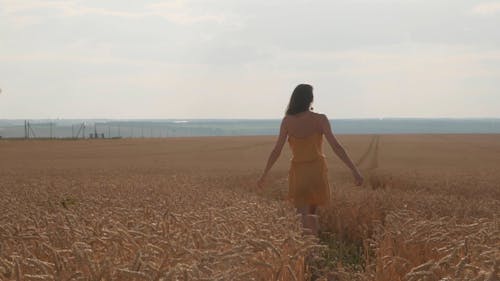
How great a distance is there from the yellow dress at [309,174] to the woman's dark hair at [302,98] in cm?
31

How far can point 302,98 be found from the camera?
7184 mm

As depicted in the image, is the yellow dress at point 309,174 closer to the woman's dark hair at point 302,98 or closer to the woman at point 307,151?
the woman at point 307,151

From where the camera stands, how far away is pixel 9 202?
7438mm

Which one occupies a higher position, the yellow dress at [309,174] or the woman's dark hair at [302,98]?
the woman's dark hair at [302,98]


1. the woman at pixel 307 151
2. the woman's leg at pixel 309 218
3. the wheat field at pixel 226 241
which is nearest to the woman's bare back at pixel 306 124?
the woman at pixel 307 151

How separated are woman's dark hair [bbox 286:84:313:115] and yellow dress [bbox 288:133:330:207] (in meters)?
0.31

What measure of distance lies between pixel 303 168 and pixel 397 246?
175 centimetres

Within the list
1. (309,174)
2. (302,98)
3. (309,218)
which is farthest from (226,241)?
(302,98)

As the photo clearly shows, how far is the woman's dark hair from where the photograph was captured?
718 centimetres

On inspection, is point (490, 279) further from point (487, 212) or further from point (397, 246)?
point (487, 212)

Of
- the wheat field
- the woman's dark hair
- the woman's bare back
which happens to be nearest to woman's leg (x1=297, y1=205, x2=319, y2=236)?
the wheat field

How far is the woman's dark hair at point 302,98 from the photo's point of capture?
718 centimetres

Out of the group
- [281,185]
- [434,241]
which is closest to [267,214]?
[434,241]

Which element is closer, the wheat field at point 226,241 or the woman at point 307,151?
the wheat field at point 226,241
